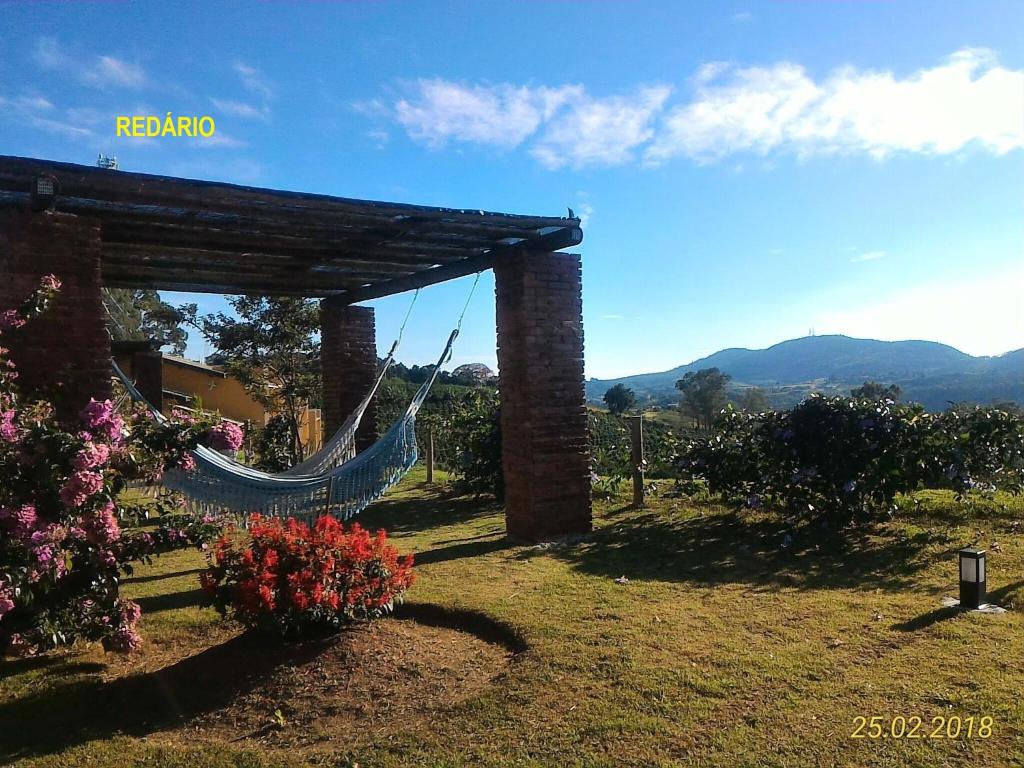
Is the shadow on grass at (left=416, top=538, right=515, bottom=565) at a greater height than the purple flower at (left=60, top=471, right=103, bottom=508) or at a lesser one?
lesser

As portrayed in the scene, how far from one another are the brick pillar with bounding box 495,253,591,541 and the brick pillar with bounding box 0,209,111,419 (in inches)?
101

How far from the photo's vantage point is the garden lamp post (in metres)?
3.27

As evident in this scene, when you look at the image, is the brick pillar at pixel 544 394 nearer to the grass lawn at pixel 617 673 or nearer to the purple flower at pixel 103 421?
the grass lawn at pixel 617 673

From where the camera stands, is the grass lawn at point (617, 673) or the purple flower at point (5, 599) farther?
the purple flower at point (5, 599)

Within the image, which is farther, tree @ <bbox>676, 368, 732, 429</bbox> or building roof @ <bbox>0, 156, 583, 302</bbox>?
tree @ <bbox>676, 368, 732, 429</bbox>

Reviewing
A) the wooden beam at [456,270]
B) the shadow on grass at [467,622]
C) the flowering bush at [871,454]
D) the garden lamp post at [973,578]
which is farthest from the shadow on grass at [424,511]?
the garden lamp post at [973,578]

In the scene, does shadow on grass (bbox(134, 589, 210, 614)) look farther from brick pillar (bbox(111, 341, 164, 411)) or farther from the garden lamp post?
brick pillar (bbox(111, 341, 164, 411))

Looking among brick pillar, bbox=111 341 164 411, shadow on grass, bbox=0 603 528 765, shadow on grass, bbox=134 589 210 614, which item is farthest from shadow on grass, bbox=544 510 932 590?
brick pillar, bbox=111 341 164 411

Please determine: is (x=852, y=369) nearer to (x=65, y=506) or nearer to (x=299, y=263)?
(x=299, y=263)

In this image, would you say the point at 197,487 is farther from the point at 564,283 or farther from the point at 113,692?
the point at 564,283

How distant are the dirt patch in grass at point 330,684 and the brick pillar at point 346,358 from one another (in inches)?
184

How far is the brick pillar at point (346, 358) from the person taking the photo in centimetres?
759

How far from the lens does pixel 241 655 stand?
2.98 m

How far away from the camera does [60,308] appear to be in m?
Result: 3.59
